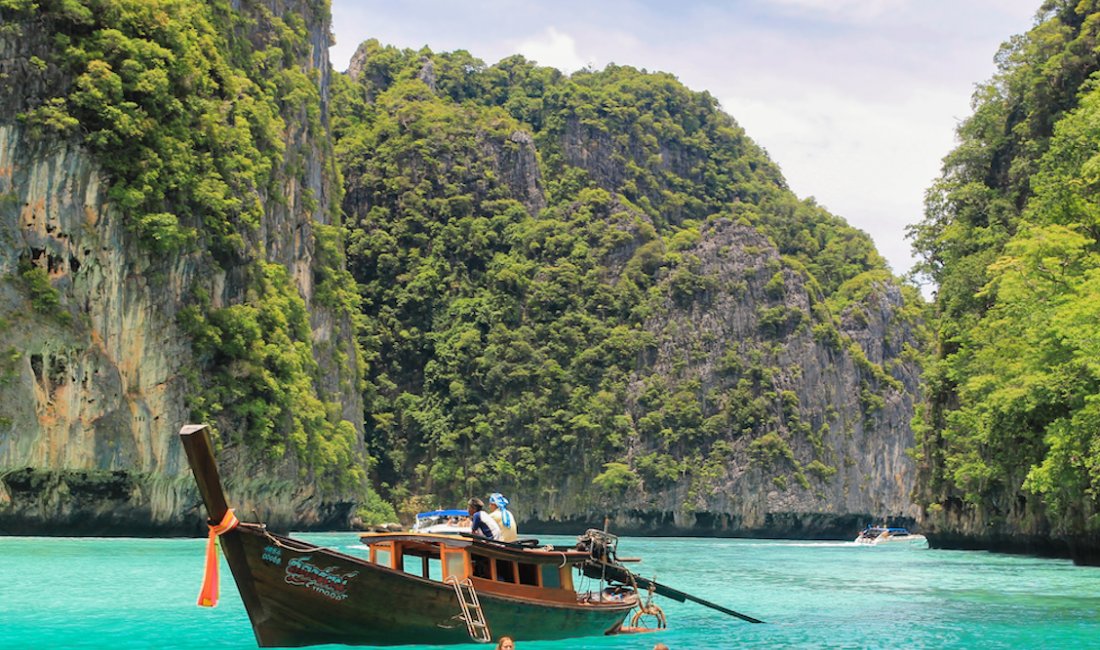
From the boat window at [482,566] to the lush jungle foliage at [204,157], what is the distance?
74.4ft

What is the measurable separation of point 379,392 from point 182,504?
42492mm

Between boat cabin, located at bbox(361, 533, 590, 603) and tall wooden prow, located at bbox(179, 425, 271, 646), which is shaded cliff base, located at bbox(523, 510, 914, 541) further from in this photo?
tall wooden prow, located at bbox(179, 425, 271, 646)

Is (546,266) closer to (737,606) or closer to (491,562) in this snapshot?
(737,606)

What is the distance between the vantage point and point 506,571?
1583cm

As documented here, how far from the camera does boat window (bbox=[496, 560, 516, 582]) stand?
15.7m

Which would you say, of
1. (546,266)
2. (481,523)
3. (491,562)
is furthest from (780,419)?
(491,562)

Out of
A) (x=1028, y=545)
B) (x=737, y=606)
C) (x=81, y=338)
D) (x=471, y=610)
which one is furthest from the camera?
(x=1028, y=545)

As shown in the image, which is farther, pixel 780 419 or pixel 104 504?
pixel 780 419

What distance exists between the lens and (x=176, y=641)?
15219mm

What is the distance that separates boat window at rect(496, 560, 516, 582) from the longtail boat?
0.01 m

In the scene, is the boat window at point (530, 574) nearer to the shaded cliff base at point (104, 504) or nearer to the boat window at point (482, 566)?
the boat window at point (482, 566)

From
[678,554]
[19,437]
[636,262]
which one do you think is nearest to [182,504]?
[19,437]

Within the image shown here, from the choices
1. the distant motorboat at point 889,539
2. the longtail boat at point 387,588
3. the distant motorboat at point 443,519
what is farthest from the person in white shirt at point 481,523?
the distant motorboat at point 889,539

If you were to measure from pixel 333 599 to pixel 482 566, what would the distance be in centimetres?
219
